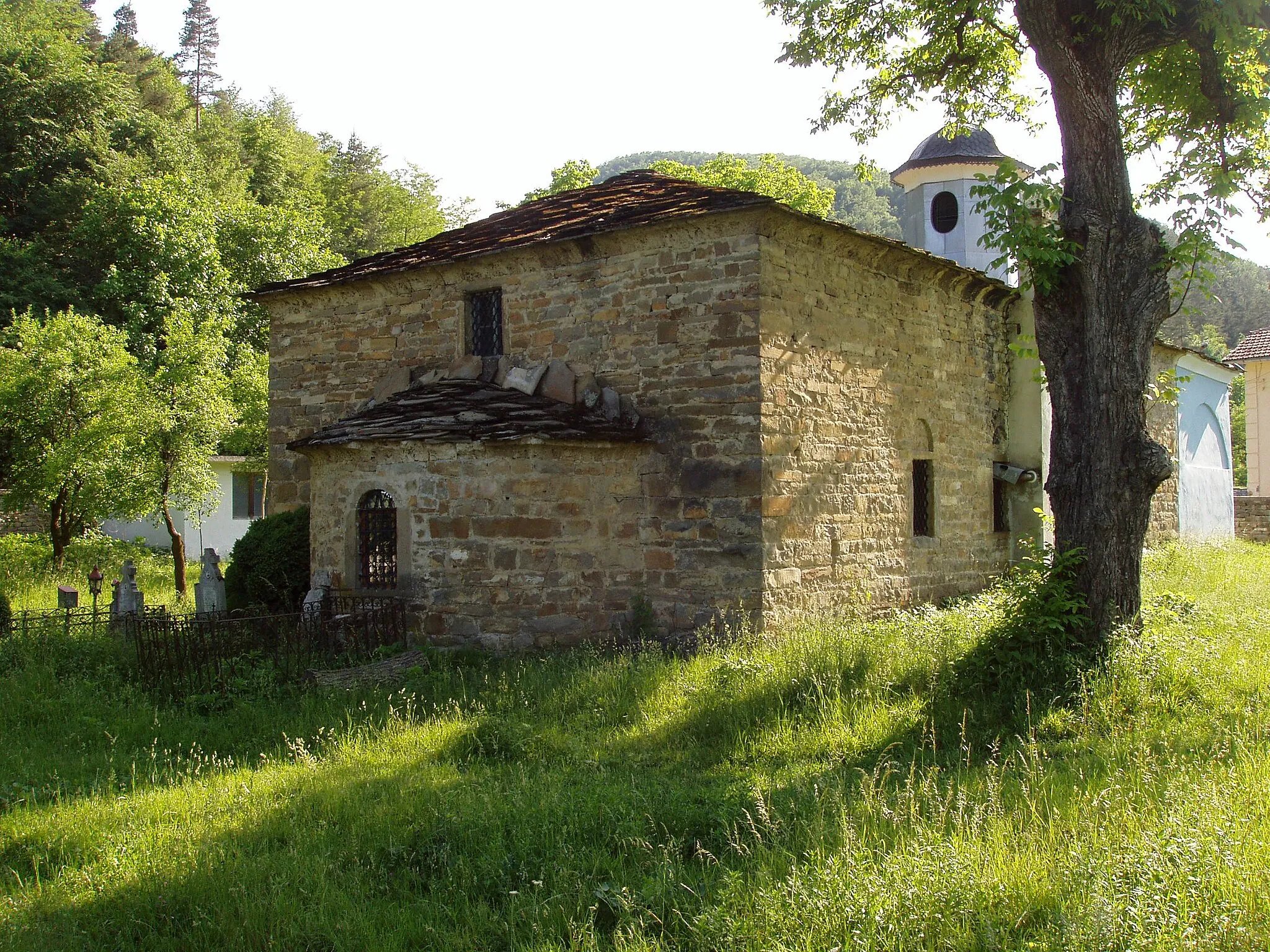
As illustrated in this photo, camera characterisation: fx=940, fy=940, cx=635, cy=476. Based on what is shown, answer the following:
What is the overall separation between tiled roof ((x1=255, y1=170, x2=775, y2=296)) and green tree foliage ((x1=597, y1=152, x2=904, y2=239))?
30.6 m

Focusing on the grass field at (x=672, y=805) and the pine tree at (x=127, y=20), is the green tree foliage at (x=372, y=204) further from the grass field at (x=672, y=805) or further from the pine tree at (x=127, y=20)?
the grass field at (x=672, y=805)

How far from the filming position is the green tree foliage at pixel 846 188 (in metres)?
51.8

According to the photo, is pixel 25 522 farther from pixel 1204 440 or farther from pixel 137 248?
pixel 1204 440

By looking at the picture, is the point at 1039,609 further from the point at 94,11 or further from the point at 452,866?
the point at 94,11

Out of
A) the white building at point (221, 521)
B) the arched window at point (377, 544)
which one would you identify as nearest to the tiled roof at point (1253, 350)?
the arched window at point (377, 544)

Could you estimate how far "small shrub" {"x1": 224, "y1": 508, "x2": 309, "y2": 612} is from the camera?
1202 cm

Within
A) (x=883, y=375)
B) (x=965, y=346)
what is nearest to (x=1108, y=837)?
(x=883, y=375)

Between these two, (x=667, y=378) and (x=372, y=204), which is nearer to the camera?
(x=667, y=378)

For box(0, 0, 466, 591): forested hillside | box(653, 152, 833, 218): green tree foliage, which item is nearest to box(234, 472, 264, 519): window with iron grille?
box(0, 0, 466, 591): forested hillside

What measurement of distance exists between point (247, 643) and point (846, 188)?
61.9 m

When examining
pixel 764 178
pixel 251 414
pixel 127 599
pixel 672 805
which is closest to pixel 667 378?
pixel 672 805

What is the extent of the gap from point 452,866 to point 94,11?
50733 millimetres

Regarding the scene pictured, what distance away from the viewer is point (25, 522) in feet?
69.8

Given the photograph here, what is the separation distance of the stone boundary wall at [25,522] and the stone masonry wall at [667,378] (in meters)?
13.5
